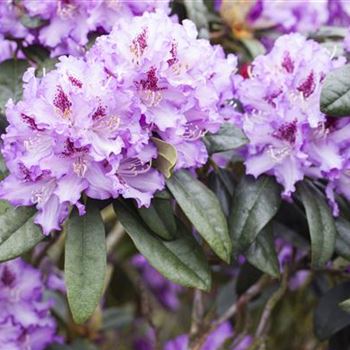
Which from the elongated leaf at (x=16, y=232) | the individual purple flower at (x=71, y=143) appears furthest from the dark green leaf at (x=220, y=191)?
the elongated leaf at (x=16, y=232)

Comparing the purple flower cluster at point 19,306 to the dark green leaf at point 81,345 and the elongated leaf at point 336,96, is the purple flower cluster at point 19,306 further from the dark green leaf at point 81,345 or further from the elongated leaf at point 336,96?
the elongated leaf at point 336,96

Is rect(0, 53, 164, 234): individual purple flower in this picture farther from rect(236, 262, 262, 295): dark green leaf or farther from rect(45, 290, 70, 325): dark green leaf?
rect(45, 290, 70, 325): dark green leaf

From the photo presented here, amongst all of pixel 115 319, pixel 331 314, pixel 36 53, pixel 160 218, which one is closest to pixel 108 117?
A: pixel 160 218

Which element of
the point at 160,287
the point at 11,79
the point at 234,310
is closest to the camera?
the point at 11,79

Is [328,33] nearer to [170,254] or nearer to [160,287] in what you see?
[170,254]

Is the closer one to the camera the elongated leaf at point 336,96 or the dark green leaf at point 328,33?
the elongated leaf at point 336,96

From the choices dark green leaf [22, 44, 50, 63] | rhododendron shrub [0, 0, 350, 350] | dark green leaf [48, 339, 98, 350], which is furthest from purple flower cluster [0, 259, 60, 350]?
dark green leaf [22, 44, 50, 63]
